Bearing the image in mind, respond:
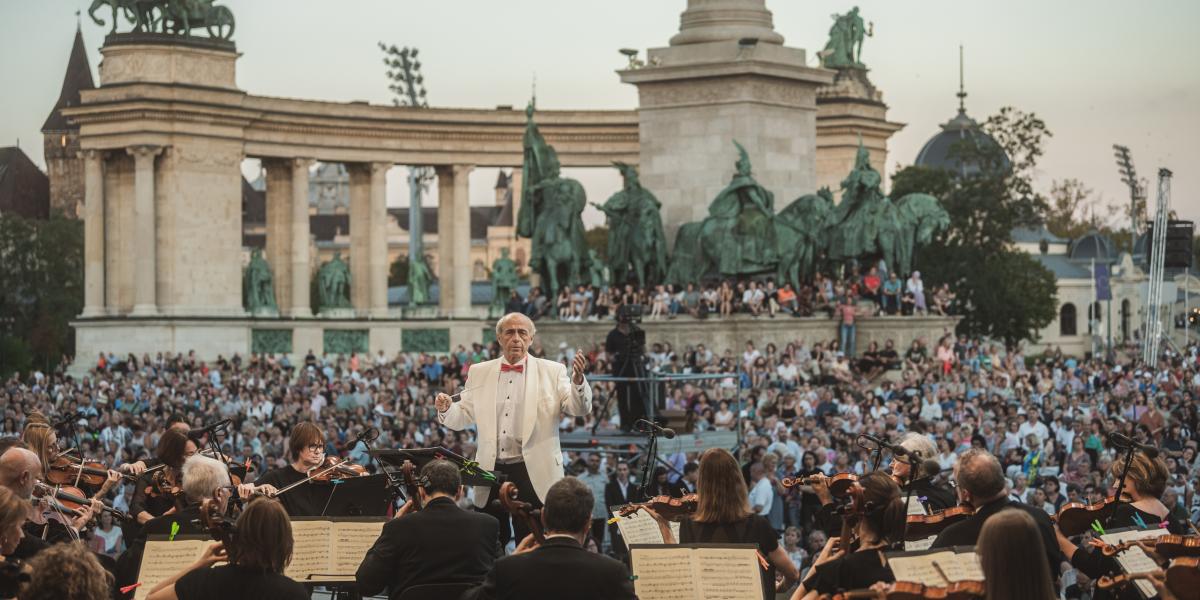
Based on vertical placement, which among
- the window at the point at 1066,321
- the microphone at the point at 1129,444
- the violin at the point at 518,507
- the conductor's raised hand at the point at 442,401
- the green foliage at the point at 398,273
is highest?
the green foliage at the point at 398,273

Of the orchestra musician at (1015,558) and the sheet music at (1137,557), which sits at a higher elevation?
the orchestra musician at (1015,558)

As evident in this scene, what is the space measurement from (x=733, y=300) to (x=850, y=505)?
93.2 feet

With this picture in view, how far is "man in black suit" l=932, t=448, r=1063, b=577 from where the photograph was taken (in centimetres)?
1016

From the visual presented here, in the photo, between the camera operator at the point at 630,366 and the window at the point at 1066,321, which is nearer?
the camera operator at the point at 630,366

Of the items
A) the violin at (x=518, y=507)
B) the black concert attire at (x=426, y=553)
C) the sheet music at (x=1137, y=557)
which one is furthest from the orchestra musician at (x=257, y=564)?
the sheet music at (x=1137, y=557)

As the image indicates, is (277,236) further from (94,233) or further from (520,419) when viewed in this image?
(520,419)

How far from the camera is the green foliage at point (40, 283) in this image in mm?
85062

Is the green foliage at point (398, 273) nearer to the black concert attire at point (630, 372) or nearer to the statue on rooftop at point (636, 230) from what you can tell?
the statue on rooftop at point (636, 230)

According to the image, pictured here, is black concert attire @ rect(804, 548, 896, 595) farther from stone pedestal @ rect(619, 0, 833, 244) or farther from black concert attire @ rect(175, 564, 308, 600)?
stone pedestal @ rect(619, 0, 833, 244)

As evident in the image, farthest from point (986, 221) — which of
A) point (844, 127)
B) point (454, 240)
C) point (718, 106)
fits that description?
point (718, 106)

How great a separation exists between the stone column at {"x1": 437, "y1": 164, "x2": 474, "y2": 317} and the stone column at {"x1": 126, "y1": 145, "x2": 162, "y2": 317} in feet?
35.0

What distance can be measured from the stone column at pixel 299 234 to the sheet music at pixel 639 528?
173 feet

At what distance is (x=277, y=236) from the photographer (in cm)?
6444

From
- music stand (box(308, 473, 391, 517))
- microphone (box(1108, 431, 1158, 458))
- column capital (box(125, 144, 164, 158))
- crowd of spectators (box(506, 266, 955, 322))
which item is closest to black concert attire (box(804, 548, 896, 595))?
microphone (box(1108, 431, 1158, 458))
